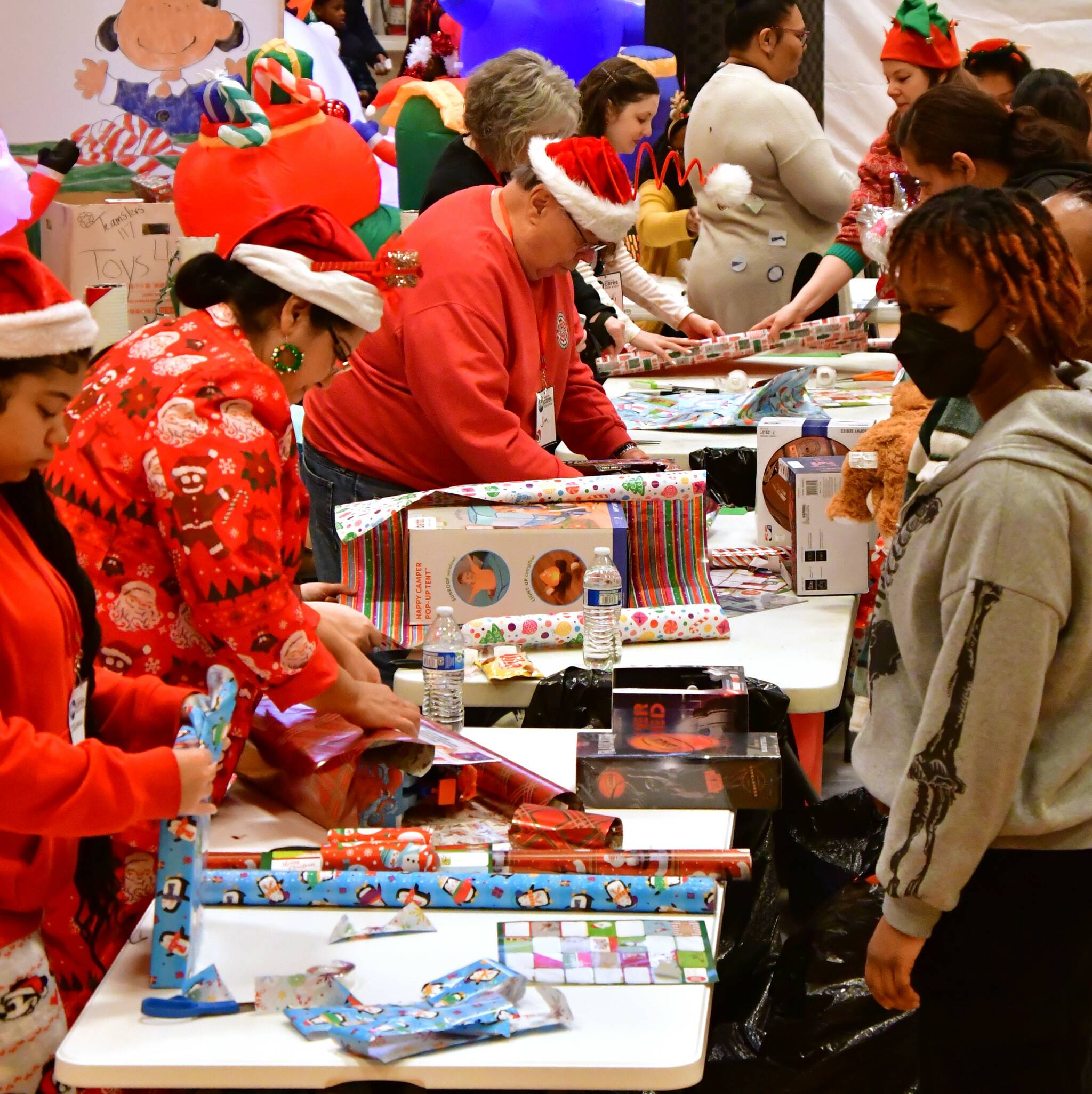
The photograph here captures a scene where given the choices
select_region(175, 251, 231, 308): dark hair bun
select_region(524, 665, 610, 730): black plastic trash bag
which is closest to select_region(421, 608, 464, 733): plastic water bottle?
select_region(524, 665, 610, 730): black plastic trash bag

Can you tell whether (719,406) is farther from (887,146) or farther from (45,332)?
(45,332)

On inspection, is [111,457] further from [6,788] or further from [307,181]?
[307,181]

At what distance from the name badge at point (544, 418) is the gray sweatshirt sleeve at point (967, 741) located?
1820 mm

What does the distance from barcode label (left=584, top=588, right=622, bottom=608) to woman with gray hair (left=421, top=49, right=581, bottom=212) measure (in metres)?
1.21

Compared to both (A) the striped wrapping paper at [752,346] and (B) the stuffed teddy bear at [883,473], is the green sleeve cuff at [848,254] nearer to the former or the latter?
(A) the striped wrapping paper at [752,346]

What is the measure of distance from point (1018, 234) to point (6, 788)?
1.17 meters

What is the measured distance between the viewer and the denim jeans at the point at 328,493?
3.11 meters

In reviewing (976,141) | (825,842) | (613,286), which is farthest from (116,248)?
(825,842)

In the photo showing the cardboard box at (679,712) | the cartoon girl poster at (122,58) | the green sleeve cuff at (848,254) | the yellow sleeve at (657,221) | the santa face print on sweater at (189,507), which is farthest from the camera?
the yellow sleeve at (657,221)

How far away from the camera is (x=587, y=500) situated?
115 inches

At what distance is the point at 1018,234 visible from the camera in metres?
1.47

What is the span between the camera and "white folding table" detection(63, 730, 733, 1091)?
1437 millimetres

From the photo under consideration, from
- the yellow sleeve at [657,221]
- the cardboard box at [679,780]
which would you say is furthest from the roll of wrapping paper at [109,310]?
the cardboard box at [679,780]

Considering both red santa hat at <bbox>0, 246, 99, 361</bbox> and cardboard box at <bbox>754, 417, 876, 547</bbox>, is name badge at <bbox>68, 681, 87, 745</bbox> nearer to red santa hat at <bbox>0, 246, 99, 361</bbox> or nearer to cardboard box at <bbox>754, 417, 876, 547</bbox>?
red santa hat at <bbox>0, 246, 99, 361</bbox>
